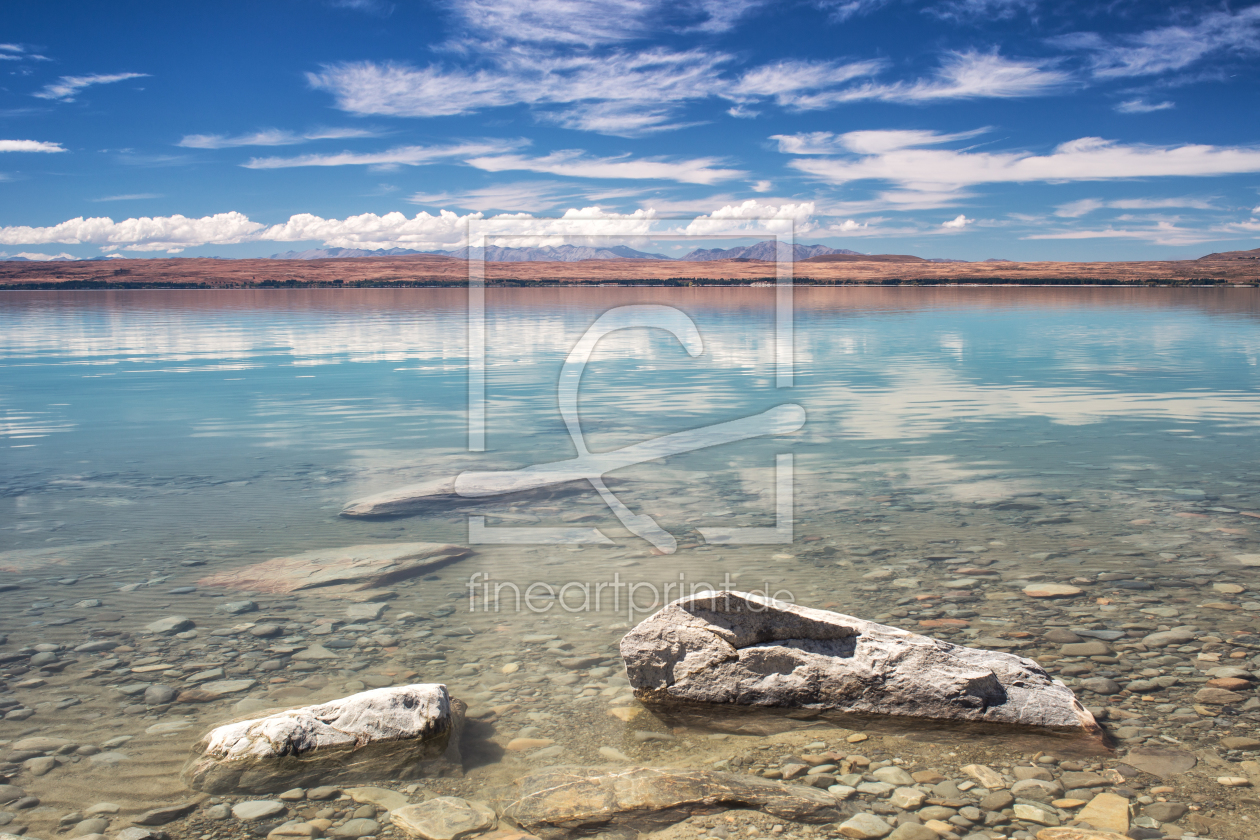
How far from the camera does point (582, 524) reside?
10.5 m

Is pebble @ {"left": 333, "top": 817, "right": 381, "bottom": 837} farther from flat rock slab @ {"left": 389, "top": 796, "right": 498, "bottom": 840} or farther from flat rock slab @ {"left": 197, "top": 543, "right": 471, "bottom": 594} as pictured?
flat rock slab @ {"left": 197, "top": 543, "right": 471, "bottom": 594}

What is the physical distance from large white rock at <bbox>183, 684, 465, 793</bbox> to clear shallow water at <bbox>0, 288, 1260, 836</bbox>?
0.26 meters

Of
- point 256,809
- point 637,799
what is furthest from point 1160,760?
point 256,809

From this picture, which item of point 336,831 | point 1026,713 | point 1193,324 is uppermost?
point 1193,324

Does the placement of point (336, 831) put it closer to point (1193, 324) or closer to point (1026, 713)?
point (1026, 713)

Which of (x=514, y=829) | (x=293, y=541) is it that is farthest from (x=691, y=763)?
(x=293, y=541)

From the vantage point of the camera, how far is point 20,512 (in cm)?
1112

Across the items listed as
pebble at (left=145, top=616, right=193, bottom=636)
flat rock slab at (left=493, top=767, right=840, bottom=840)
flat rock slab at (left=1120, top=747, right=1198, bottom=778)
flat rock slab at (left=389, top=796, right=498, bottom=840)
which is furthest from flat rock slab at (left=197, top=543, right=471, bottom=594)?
flat rock slab at (left=1120, top=747, right=1198, bottom=778)

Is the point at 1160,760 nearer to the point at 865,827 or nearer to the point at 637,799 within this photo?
the point at 865,827

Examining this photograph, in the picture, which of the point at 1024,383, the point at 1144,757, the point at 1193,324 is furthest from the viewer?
the point at 1193,324

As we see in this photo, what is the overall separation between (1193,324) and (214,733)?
56264mm

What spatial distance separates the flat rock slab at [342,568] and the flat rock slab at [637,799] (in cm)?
394

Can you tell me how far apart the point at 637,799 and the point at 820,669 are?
1652 mm

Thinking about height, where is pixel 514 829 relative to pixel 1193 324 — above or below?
below
